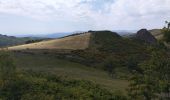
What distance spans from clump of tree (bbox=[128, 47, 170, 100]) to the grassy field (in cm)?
692

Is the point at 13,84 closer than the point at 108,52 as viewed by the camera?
Yes

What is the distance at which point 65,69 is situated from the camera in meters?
104

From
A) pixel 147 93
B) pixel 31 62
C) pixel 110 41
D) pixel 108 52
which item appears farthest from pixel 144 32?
pixel 147 93

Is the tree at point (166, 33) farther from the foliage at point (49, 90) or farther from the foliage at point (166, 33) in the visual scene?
the foliage at point (49, 90)

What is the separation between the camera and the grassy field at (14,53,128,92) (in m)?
90.9

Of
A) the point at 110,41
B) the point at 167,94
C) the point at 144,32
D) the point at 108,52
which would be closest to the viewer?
the point at 167,94

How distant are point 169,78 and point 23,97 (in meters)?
34.0

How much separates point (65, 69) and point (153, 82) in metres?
35.2

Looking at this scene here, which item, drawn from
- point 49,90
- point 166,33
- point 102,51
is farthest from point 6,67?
point 102,51

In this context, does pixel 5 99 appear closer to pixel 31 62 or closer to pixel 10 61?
pixel 10 61

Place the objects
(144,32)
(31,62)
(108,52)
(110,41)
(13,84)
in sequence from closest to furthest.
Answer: (13,84), (31,62), (108,52), (110,41), (144,32)

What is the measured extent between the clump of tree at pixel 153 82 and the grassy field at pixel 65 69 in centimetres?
692

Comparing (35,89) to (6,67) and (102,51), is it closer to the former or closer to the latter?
(6,67)

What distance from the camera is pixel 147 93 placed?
69.9 metres
